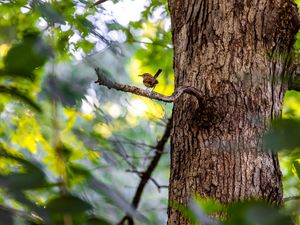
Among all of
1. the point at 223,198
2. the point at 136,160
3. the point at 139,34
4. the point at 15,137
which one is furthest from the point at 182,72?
the point at 139,34

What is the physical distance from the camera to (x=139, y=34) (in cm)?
287

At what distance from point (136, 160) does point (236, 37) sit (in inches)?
46.7

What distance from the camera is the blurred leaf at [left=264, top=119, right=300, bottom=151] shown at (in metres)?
0.31

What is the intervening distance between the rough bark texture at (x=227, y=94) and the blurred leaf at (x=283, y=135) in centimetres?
101

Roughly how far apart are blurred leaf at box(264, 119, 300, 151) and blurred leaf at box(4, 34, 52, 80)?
0.50ft

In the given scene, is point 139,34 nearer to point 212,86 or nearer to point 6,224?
point 212,86

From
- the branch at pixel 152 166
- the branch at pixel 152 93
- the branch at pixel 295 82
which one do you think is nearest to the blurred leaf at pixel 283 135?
the branch at pixel 152 93

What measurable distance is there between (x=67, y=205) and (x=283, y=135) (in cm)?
14

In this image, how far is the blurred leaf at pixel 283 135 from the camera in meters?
0.31

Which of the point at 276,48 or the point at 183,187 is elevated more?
the point at 276,48

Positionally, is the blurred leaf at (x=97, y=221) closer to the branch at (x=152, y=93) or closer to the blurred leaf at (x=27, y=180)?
the blurred leaf at (x=27, y=180)

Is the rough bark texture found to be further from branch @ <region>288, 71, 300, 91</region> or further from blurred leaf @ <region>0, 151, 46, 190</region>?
blurred leaf @ <region>0, 151, 46, 190</region>

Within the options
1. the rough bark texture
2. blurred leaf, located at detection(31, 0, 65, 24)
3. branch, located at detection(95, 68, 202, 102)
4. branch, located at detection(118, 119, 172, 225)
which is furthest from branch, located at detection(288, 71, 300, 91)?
blurred leaf, located at detection(31, 0, 65, 24)

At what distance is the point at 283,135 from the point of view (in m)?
0.31
